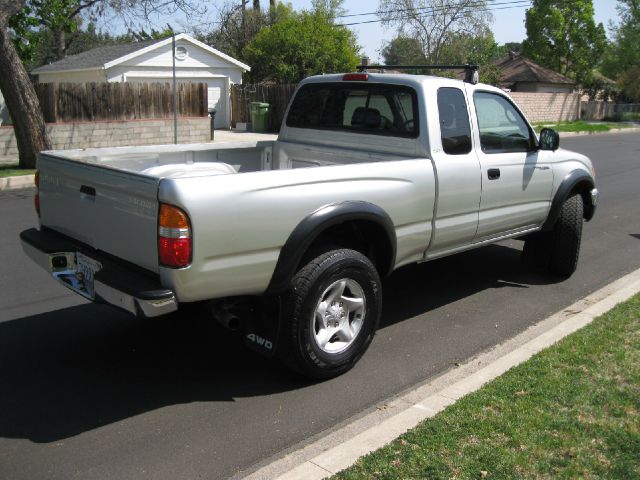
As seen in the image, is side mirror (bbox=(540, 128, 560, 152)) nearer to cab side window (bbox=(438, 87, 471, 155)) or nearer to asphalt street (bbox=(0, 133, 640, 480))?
Result: cab side window (bbox=(438, 87, 471, 155))

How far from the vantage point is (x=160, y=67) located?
26031mm

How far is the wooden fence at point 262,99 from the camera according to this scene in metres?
25.6

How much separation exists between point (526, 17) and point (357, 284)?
160ft

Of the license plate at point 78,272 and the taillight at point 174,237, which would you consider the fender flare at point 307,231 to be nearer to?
the taillight at point 174,237

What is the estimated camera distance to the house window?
86.1ft

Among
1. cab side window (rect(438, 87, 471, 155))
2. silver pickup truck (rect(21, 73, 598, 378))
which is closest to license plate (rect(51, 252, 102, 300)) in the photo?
silver pickup truck (rect(21, 73, 598, 378))

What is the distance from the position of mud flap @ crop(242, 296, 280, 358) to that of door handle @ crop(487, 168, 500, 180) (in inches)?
91.4

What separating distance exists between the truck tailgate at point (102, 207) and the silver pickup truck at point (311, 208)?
0.01 metres

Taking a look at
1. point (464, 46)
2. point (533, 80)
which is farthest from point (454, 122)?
point (533, 80)

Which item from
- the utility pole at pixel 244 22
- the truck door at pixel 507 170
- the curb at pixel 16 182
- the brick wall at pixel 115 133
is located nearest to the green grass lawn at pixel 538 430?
the truck door at pixel 507 170

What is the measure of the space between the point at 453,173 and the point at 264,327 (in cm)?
194

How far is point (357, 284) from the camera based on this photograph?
14.6 ft

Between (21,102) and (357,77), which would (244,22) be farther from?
(357,77)

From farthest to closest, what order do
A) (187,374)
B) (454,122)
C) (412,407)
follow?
(454,122) → (187,374) → (412,407)
